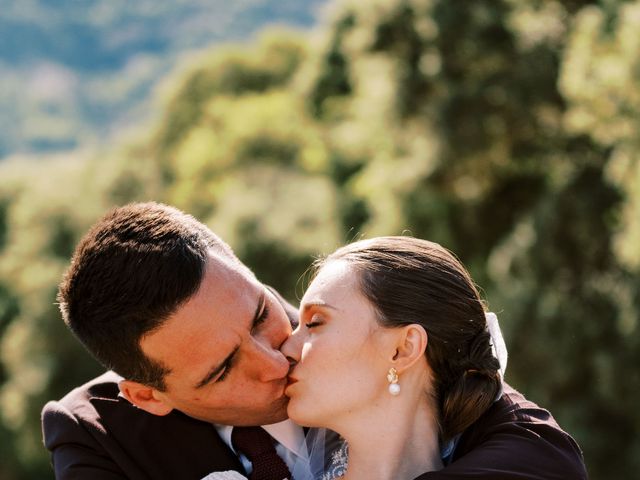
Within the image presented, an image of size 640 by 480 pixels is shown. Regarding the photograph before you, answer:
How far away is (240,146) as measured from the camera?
33.3m

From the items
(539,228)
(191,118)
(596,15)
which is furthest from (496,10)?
(191,118)

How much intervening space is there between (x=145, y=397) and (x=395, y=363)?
41.4 inches

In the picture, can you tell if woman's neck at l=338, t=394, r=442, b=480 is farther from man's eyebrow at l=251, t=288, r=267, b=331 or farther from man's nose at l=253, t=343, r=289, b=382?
man's eyebrow at l=251, t=288, r=267, b=331

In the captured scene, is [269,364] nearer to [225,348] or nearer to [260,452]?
[225,348]

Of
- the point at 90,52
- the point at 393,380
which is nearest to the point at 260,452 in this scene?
the point at 393,380

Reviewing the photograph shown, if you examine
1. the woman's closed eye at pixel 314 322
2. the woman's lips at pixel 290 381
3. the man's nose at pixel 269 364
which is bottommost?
the woman's lips at pixel 290 381

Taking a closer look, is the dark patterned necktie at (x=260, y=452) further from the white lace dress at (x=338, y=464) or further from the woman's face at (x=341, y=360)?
the woman's face at (x=341, y=360)

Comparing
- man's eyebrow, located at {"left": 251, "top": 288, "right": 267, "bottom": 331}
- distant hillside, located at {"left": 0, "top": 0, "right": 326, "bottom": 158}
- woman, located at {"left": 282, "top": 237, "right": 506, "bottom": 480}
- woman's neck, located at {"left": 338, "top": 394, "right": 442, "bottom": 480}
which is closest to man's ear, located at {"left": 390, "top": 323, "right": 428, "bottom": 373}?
woman, located at {"left": 282, "top": 237, "right": 506, "bottom": 480}

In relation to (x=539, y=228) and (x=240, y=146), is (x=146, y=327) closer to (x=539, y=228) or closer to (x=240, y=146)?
(x=539, y=228)

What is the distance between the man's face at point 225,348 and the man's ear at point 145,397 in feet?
0.13

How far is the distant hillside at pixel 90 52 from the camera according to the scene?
78688 millimetres

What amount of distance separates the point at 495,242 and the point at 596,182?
150 inches

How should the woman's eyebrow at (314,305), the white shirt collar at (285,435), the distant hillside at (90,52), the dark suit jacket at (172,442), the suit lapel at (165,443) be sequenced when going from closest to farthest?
1. the dark suit jacket at (172,442)
2. the woman's eyebrow at (314,305)
3. the suit lapel at (165,443)
4. the white shirt collar at (285,435)
5. the distant hillside at (90,52)

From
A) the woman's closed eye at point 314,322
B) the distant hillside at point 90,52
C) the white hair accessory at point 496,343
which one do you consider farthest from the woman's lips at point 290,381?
the distant hillside at point 90,52
